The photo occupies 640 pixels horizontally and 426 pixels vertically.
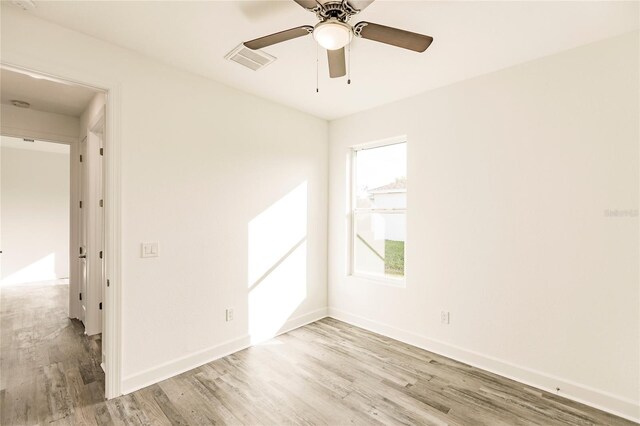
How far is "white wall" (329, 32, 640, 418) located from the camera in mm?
2150

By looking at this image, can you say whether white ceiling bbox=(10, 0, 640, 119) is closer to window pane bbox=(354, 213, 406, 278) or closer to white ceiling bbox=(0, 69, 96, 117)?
white ceiling bbox=(0, 69, 96, 117)

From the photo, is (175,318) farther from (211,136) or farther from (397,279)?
(397,279)

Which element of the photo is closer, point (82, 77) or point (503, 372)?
point (82, 77)

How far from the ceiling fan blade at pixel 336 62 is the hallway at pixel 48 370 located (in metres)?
2.91

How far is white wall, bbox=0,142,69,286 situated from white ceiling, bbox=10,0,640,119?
5.86 metres

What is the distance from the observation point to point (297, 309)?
3.79 metres

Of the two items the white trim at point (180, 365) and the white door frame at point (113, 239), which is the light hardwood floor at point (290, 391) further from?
the white door frame at point (113, 239)

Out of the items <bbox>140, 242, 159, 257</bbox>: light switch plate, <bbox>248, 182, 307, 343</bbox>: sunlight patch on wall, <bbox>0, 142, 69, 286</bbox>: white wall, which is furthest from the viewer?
<bbox>0, 142, 69, 286</bbox>: white wall

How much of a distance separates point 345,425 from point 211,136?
2691 millimetres

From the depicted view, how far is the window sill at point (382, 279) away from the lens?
3521 mm

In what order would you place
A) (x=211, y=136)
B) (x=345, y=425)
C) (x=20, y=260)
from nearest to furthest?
(x=345, y=425)
(x=211, y=136)
(x=20, y=260)

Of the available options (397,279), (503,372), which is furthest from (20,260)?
(503,372)

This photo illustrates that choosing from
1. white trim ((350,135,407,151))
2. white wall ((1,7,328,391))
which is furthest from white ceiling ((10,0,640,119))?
white trim ((350,135,407,151))

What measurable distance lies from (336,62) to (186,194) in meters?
1.76
